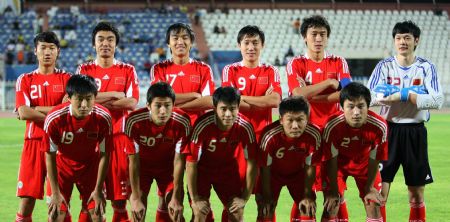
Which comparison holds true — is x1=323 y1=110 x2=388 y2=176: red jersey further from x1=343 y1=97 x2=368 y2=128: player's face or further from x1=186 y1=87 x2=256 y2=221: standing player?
x1=186 y1=87 x2=256 y2=221: standing player

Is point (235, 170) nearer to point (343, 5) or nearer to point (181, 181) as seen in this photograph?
point (181, 181)

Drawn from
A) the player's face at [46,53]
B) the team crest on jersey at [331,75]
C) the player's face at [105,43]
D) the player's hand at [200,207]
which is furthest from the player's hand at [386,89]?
the player's face at [46,53]

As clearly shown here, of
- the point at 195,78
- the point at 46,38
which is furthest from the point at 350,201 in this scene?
the point at 46,38

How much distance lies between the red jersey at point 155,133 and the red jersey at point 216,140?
102mm

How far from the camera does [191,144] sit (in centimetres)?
582

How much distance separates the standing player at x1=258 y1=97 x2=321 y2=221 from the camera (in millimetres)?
5703

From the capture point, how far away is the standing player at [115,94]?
6.28m

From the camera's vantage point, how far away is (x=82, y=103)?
574 centimetres

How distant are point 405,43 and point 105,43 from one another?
2.64 metres

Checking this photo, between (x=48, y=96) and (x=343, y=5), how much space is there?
32.9 metres

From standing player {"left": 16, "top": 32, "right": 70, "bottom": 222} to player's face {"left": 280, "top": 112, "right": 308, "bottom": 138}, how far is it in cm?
199

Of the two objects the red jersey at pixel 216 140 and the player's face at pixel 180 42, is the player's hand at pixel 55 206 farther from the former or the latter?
the player's face at pixel 180 42

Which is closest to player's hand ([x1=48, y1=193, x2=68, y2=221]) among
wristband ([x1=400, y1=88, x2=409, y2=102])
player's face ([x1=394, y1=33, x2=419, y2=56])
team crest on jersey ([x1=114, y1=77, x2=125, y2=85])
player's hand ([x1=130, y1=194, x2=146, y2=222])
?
player's hand ([x1=130, y1=194, x2=146, y2=222])

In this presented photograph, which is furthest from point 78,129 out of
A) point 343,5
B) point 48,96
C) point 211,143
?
point 343,5
